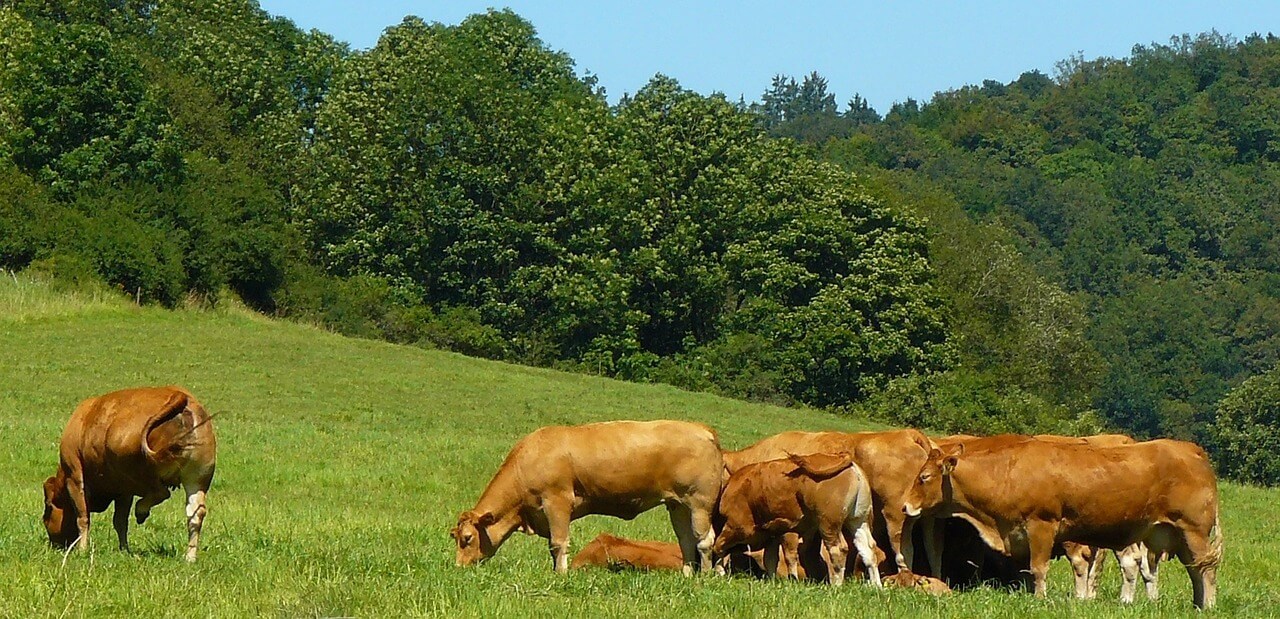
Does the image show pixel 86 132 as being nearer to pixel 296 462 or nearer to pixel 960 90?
pixel 296 462

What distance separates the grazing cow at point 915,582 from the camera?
14492 millimetres

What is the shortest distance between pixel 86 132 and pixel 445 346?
16077 millimetres

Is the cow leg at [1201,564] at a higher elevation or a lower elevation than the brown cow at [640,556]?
higher

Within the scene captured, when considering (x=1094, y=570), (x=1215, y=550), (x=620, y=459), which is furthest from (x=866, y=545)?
(x=1094, y=570)

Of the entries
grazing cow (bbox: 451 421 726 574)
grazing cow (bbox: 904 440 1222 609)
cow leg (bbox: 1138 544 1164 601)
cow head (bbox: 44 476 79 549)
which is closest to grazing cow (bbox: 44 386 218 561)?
cow head (bbox: 44 476 79 549)

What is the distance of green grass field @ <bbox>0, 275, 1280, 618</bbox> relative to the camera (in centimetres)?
1134

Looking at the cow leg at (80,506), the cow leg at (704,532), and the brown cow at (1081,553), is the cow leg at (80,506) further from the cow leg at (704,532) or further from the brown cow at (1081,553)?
the brown cow at (1081,553)

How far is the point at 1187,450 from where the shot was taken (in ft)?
49.3

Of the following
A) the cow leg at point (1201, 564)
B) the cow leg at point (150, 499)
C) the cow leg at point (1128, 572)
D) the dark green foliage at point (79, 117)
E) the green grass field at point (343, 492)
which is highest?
the dark green foliage at point (79, 117)

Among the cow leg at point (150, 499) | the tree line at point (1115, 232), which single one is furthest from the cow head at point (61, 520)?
the tree line at point (1115, 232)

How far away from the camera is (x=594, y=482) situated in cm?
1523

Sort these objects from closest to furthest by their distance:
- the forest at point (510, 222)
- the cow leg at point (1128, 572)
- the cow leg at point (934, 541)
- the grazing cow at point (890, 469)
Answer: the cow leg at point (1128, 572) < the grazing cow at point (890, 469) < the cow leg at point (934, 541) < the forest at point (510, 222)

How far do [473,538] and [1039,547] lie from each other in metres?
5.08

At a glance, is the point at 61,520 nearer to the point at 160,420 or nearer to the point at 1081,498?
the point at 160,420
